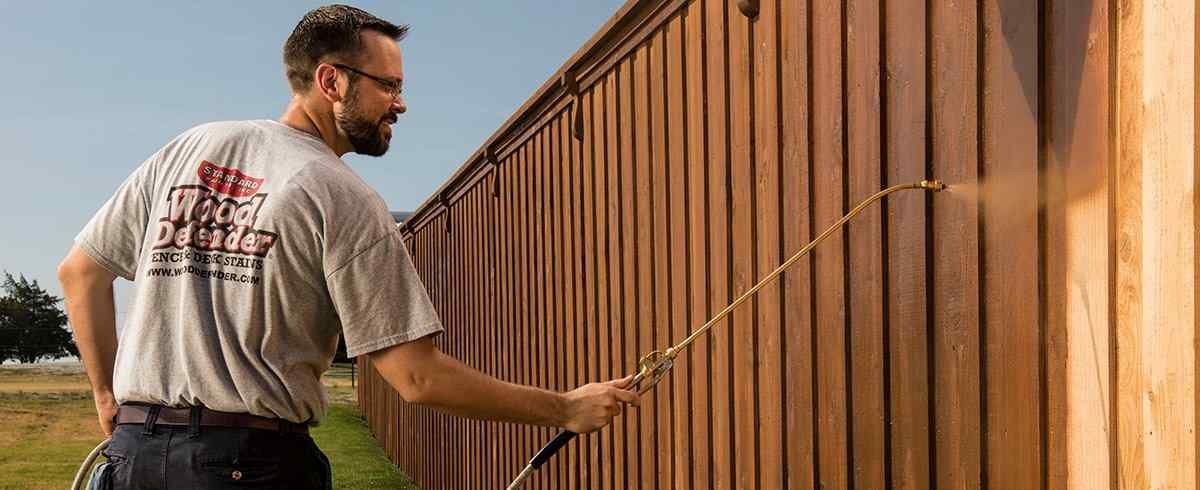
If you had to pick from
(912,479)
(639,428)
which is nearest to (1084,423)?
(912,479)

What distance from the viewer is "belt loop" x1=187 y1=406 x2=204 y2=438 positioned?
8.40ft

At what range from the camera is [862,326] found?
Result: 2801mm

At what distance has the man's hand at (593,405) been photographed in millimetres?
2695

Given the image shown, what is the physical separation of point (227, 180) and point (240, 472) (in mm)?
656

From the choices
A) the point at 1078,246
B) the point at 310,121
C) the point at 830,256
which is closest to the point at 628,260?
the point at 830,256

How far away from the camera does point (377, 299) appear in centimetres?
250

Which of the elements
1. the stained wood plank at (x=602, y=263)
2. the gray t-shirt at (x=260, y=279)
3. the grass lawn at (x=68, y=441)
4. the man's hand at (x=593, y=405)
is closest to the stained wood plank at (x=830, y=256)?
the man's hand at (x=593, y=405)

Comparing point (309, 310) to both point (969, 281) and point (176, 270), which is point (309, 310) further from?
point (969, 281)

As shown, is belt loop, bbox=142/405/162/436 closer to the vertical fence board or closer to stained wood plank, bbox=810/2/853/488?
stained wood plank, bbox=810/2/853/488

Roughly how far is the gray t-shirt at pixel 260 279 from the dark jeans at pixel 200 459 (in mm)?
63

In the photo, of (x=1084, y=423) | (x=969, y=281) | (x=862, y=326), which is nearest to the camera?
(x=1084, y=423)

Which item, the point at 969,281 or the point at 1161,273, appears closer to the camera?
the point at 1161,273

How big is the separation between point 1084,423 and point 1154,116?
0.57 metres

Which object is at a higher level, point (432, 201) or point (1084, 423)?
point (432, 201)
